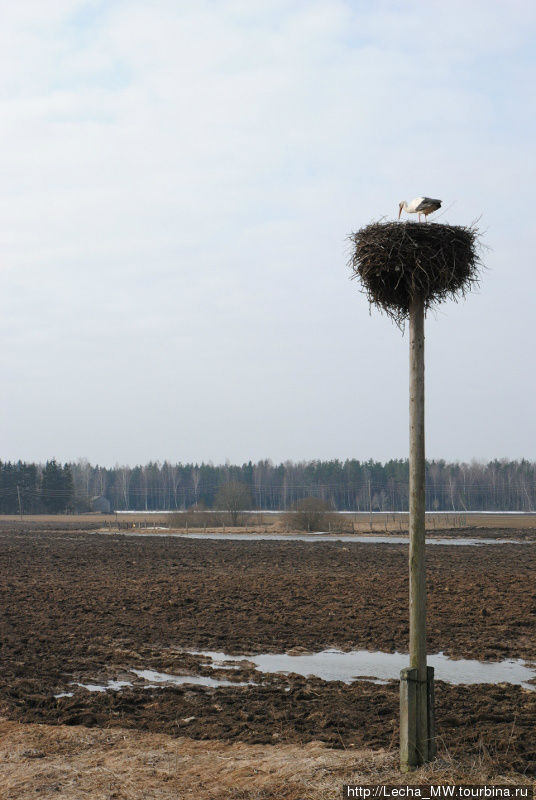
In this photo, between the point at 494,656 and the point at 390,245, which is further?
the point at 494,656

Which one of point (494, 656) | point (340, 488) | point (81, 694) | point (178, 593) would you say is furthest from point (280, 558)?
point (340, 488)

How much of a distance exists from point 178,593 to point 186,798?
14.7m

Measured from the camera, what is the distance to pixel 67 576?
81.7 feet

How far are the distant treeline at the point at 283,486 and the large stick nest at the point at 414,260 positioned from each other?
11319cm

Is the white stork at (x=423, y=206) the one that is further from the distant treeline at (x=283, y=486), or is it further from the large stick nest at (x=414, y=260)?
the distant treeline at (x=283, y=486)

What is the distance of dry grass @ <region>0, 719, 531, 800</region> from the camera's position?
606 centimetres

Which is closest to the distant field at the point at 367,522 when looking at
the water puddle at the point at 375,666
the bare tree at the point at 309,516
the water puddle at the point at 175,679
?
the bare tree at the point at 309,516

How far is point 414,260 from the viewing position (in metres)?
6.67

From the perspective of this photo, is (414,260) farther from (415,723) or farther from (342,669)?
(342,669)

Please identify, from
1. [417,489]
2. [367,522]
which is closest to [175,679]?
[417,489]

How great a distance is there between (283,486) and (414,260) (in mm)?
145684

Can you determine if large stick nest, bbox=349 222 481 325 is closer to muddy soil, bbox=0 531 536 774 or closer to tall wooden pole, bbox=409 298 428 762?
tall wooden pole, bbox=409 298 428 762

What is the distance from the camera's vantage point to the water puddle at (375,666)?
437 inches

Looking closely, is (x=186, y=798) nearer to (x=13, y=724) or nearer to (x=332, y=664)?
(x=13, y=724)
